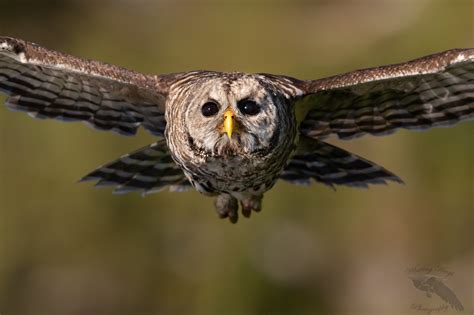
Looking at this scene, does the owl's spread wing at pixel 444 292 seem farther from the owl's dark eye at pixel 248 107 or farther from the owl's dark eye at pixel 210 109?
the owl's dark eye at pixel 210 109

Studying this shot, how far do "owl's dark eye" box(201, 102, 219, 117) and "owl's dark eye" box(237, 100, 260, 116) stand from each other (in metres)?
0.19

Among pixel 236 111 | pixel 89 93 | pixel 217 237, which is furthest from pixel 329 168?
pixel 217 237

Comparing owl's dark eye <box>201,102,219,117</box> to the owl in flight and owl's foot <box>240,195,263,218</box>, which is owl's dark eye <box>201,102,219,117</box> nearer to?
the owl in flight

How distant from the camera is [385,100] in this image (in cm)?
1142

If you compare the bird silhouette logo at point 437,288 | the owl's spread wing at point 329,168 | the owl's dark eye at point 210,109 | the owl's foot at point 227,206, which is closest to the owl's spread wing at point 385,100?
the owl's spread wing at point 329,168

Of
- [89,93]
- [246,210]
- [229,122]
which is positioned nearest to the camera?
[229,122]

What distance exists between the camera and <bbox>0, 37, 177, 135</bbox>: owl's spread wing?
11.1 m

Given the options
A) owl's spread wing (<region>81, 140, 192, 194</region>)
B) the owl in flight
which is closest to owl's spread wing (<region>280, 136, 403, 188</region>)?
the owl in flight

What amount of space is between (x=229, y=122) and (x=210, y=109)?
366 mm

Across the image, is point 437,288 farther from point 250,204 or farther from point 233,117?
point 233,117

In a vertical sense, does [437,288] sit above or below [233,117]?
below

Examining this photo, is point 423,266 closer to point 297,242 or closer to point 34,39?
point 297,242

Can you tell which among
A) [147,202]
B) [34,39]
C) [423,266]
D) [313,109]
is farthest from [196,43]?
[313,109]

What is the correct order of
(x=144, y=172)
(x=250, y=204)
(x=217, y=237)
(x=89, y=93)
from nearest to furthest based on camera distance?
(x=250, y=204), (x=89, y=93), (x=144, y=172), (x=217, y=237)
